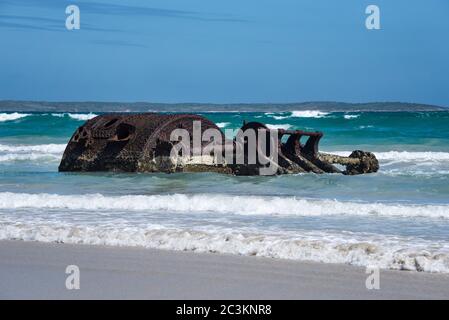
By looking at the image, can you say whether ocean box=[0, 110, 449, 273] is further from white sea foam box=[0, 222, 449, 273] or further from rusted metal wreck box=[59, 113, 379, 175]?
rusted metal wreck box=[59, 113, 379, 175]

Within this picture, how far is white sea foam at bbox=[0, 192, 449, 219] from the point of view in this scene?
7434mm

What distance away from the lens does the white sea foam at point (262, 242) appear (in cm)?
513

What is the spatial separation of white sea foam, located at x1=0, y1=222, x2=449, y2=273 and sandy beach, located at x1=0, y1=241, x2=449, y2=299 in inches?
6.1

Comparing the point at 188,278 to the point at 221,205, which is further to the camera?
the point at 221,205

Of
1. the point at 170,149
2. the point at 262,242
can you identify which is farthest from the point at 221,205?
the point at 262,242

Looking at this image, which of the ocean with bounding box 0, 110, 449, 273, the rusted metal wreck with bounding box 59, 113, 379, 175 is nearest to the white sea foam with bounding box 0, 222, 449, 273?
the ocean with bounding box 0, 110, 449, 273

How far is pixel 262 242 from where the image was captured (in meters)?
5.63

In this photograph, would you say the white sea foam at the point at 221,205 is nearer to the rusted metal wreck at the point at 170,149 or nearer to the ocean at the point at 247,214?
the ocean at the point at 247,214

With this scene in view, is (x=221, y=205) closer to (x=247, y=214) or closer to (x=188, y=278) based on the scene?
(x=247, y=214)

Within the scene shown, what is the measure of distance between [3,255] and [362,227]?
291 cm

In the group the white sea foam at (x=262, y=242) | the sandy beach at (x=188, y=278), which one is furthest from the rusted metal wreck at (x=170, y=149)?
the sandy beach at (x=188, y=278)

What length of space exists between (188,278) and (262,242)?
103 centimetres

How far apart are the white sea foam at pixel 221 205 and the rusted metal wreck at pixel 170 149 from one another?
1.11 metres
